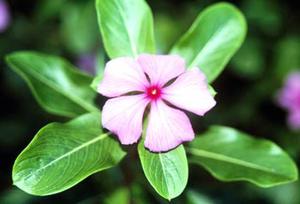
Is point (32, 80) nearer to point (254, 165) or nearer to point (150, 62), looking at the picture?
point (150, 62)

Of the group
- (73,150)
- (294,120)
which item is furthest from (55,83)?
(294,120)

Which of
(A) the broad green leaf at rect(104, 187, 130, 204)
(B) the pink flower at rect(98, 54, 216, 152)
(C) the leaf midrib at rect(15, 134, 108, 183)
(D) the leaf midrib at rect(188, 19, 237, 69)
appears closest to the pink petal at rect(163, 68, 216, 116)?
(B) the pink flower at rect(98, 54, 216, 152)

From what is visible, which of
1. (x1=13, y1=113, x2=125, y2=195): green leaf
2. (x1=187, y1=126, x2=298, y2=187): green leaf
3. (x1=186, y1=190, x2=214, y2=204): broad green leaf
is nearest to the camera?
(x1=13, y1=113, x2=125, y2=195): green leaf

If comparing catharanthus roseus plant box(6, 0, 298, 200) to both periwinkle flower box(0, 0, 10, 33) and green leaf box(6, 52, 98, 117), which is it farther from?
periwinkle flower box(0, 0, 10, 33)

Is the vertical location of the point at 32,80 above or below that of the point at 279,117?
above

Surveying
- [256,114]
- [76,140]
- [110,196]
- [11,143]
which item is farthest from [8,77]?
[76,140]

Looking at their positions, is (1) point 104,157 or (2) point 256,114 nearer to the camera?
(1) point 104,157
